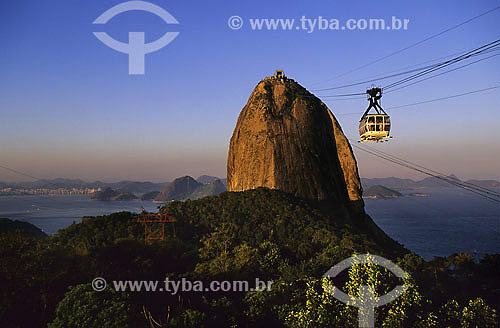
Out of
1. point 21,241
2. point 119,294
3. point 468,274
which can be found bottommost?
point 468,274

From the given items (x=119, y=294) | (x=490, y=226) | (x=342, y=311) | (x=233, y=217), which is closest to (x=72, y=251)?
(x=119, y=294)

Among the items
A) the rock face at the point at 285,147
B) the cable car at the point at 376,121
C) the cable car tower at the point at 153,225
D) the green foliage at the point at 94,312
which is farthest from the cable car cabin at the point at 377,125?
the rock face at the point at 285,147

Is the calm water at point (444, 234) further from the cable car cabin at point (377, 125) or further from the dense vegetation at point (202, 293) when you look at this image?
the cable car cabin at point (377, 125)

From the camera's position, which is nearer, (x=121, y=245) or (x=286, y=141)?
(x=121, y=245)

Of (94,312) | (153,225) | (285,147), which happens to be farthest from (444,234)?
(94,312)

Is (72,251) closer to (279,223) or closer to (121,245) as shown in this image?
(121,245)

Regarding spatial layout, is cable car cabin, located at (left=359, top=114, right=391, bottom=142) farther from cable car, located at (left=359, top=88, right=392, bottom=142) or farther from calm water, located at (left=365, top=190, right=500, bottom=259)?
calm water, located at (left=365, top=190, right=500, bottom=259)
